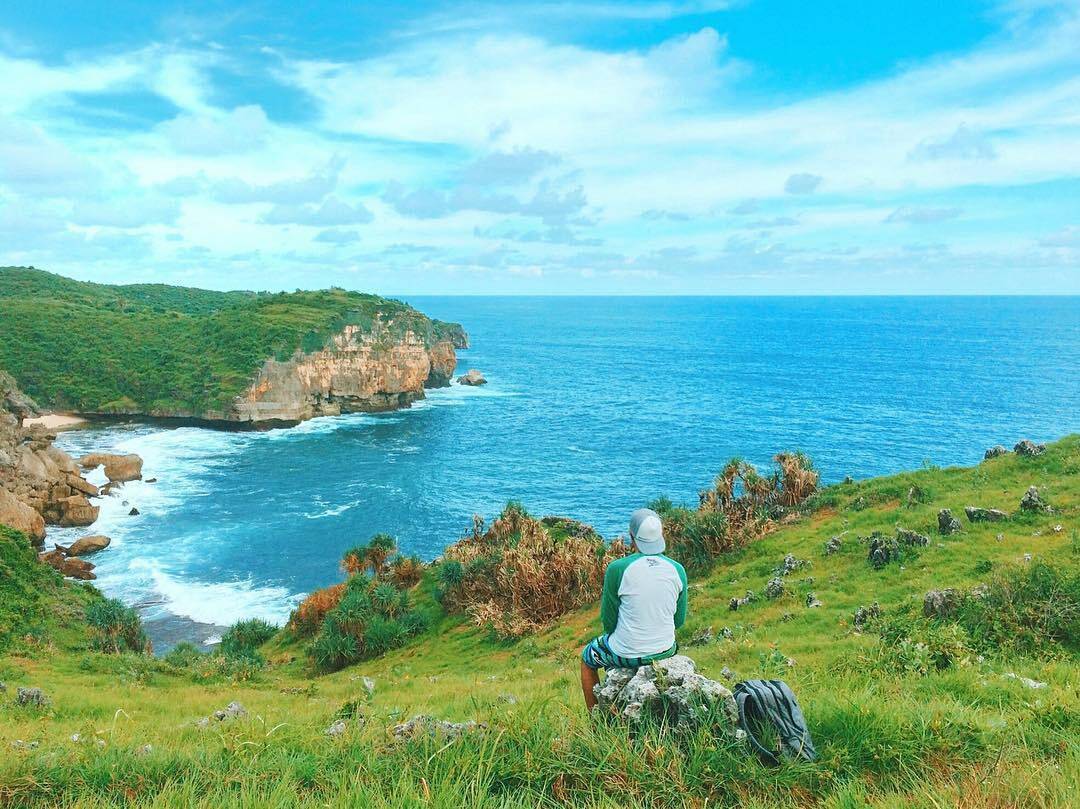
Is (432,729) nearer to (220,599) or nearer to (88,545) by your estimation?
(220,599)

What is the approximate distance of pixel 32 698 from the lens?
14.9 meters

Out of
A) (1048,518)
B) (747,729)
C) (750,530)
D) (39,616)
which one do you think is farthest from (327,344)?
(747,729)

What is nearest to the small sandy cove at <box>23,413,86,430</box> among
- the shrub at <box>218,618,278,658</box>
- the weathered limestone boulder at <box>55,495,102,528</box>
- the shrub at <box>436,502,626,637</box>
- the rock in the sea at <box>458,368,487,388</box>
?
the weathered limestone boulder at <box>55,495,102,528</box>

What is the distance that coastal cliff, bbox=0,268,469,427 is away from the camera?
89750 mm

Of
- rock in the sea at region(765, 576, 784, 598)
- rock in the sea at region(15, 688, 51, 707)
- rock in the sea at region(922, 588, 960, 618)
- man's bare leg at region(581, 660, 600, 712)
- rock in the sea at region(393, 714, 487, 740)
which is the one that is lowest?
rock in the sea at region(15, 688, 51, 707)

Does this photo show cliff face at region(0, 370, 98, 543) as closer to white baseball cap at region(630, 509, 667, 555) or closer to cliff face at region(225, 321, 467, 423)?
cliff face at region(225, 321, 467, 423)

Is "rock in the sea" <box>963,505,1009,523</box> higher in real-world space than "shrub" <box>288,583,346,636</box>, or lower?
higher

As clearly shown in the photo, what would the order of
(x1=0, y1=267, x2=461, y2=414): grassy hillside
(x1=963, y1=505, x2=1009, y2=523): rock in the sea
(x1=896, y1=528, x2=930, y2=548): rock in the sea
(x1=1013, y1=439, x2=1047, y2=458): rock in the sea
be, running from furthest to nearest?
(x1=0, y1=267, x2=461, y2=414): grassy hillside < (x1=1013, y1=439, x2=1047, y2=458): rock in the sea < (x1=963, y1=505, x2=1009, y2=523): rock in the sea < (x1=896, y1=528, x2=930, y2=548): rock in the sea

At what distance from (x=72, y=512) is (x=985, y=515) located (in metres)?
62.6

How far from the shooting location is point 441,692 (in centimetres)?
1445

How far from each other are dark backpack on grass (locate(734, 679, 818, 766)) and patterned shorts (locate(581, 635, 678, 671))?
115 cm

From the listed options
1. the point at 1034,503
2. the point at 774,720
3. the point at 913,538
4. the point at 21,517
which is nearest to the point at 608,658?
the point at 774,720

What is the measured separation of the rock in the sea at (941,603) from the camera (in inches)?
448

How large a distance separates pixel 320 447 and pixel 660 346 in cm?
10916
